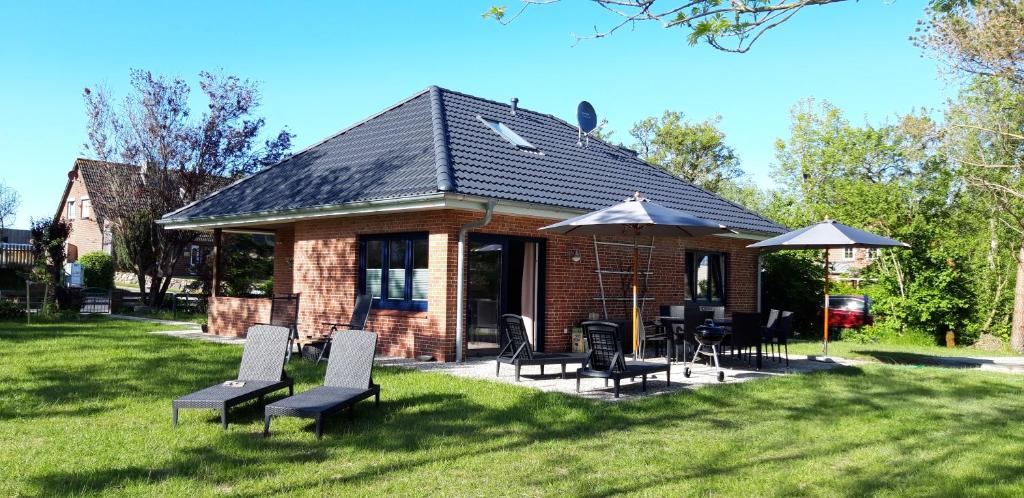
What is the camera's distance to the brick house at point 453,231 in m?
12.3

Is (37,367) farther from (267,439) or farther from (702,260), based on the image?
(702,260)

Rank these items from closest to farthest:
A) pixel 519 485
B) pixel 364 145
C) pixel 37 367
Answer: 1. pixel 519 485
2. pixel 37 367
3. pixel 364 145

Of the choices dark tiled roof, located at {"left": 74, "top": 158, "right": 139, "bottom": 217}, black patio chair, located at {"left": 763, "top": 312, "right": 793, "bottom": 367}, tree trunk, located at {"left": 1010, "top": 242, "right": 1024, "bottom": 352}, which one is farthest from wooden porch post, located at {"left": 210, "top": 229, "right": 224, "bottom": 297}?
tree trunk, located at {"left": 1010, "top": 242, "right": 1024, "bottom": 352}

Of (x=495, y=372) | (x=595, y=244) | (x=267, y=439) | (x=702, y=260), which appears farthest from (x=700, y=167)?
(x=267, y=439)

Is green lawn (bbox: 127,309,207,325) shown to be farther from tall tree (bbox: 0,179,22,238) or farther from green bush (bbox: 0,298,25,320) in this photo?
tall tree (bbox: 0,179,22,238)

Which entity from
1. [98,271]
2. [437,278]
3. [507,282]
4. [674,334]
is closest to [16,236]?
[98,271]

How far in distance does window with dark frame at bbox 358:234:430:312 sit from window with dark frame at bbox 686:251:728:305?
6508 millimetres

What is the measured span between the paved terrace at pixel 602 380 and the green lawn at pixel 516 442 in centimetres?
48

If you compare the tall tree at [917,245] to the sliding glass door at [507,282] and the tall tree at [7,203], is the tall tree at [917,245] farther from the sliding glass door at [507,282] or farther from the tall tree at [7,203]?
the tall tree at [7,203]

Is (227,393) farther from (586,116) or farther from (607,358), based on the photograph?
(586,116)

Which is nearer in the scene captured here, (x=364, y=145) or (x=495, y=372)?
(x=495, y=372)

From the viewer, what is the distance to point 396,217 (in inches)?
509

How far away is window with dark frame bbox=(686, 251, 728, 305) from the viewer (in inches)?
652

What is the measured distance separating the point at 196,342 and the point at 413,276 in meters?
4.64
